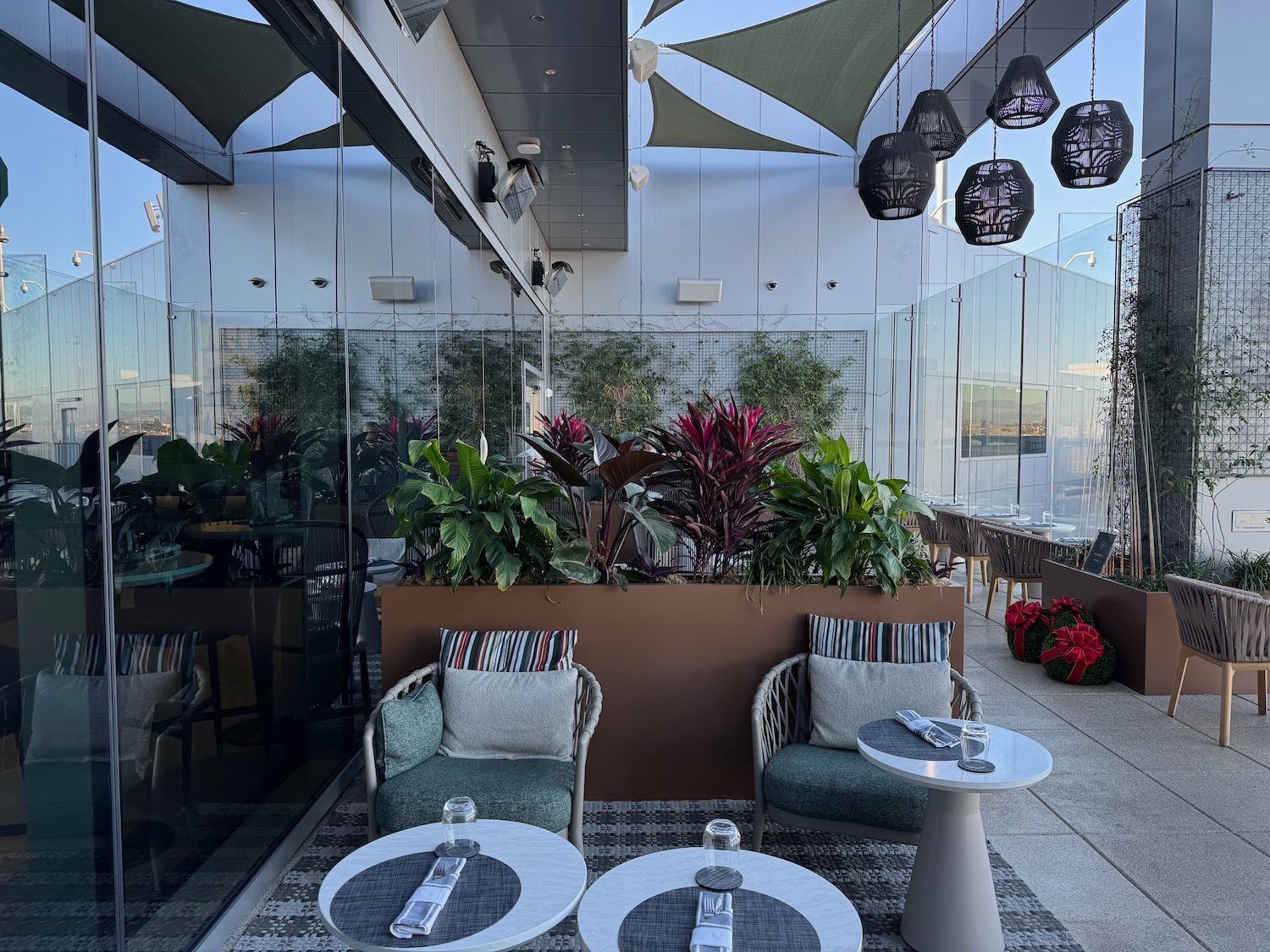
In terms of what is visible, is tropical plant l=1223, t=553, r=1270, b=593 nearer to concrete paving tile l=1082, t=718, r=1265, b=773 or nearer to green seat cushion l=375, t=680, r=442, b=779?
concrete paving tile l=1082, t=718, r=1265, b=773

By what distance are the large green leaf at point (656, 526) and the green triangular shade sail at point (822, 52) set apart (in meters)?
5.76

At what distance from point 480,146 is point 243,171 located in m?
4.07

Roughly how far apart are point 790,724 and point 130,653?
2323 mm

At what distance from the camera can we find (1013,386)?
8648mm

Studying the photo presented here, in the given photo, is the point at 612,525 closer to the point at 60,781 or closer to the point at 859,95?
the point at 60,781

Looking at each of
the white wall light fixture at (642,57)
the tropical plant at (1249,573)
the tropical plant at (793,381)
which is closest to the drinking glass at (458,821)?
the tropical plant at (1249,573)

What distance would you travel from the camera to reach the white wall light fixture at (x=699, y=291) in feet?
39.3

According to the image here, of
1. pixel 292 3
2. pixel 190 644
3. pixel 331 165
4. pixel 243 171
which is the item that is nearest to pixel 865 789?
pixel 190 644

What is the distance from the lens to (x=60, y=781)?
1694mm

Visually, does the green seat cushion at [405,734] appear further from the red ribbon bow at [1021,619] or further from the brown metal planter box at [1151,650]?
the red ribbon bow at [1021,619]

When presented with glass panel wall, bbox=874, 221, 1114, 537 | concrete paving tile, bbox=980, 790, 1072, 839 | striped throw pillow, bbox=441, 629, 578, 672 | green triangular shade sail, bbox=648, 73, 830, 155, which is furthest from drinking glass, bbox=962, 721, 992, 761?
green triangular shade sail, bbox=648, 73, 830, 155

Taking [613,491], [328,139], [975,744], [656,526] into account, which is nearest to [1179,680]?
[975,744]

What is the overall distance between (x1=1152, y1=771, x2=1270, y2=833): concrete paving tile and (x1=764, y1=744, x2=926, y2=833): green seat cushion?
5.49 feet

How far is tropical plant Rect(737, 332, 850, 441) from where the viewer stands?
11961 millimetres
